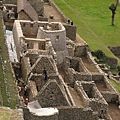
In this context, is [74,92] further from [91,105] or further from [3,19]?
[3,19]

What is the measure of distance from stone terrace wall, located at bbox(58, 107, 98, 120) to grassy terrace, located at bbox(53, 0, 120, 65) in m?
26.3

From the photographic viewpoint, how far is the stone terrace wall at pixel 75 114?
30.3m

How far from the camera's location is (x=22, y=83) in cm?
3656

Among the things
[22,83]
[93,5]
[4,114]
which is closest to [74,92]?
[22,83]

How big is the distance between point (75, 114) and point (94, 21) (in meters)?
48.4

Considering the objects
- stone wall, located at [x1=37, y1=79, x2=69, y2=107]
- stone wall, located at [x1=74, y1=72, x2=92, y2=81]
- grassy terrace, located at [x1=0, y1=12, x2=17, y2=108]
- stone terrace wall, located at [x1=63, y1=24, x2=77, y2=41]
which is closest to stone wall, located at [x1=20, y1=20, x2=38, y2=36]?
stone terrace wall, located at [x1=63, y1=24, x2=77, y2=41]

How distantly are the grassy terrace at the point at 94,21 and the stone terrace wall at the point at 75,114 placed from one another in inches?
1036

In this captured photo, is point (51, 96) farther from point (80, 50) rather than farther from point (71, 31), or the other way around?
point (71, 31)

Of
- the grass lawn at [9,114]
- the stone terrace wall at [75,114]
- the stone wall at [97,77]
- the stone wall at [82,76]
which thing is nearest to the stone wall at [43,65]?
the stone wall at [82,76]

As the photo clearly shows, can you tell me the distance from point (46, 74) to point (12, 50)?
732 centimetres

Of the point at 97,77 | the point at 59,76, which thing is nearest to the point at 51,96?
the point at 59,76

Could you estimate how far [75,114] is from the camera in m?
31.4

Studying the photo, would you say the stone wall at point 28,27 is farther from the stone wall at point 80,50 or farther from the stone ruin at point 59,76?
the stone wall at point 80,50

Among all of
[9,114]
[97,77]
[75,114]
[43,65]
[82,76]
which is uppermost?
[9,114]
